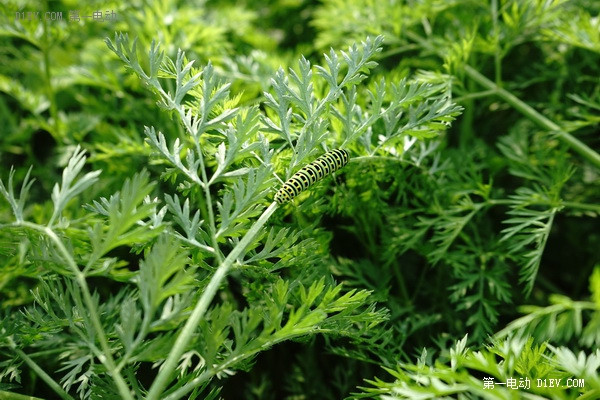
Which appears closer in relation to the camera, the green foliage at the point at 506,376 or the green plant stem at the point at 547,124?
the green foliage at the point at 506,376

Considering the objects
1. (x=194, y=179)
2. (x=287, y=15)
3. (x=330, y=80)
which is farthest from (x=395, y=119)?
(x=287, y=15)

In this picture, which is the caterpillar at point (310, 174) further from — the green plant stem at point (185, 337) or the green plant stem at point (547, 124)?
the green plant stem at point (547, 124)

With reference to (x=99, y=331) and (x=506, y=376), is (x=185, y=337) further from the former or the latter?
(x=506, y=376)

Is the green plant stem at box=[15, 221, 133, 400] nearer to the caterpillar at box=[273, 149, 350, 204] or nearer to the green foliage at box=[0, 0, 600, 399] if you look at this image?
the green foliage at box=[0, 0, 600, 399]

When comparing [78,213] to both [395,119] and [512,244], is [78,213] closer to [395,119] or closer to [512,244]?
[395,119]

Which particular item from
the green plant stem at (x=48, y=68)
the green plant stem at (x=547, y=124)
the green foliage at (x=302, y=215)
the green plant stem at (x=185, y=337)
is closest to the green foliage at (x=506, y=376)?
the green foliage at (x=302, y=215)

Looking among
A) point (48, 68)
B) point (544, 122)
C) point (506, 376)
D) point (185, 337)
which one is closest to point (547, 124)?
point (544, 122)

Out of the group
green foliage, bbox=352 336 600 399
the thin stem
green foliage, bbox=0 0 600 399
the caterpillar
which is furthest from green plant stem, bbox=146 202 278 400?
the thin stem
